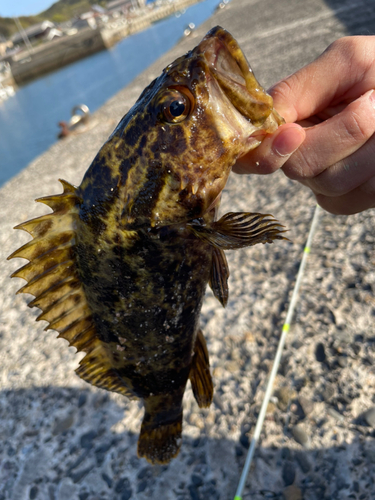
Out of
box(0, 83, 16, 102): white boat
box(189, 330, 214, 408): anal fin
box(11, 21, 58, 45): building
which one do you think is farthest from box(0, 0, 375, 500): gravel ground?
box(11, 21, 58, 45): building

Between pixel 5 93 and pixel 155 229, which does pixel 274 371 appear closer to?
pixel 155 229

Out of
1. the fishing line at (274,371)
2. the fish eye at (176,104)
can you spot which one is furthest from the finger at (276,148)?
the fishing line at (274,371)

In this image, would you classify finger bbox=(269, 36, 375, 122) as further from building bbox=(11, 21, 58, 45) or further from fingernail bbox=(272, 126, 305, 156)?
building bbox=(11, 21, 58, 45)

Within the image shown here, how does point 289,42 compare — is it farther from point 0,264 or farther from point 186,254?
point 186,254

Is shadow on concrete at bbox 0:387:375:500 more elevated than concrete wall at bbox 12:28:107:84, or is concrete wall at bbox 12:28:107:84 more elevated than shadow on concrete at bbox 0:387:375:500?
concrete wall at bbox 12:28:107:84

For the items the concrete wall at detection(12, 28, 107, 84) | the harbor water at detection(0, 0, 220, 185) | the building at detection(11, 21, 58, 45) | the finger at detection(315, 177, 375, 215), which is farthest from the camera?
the building at detection(11, 21, 58, 45)
